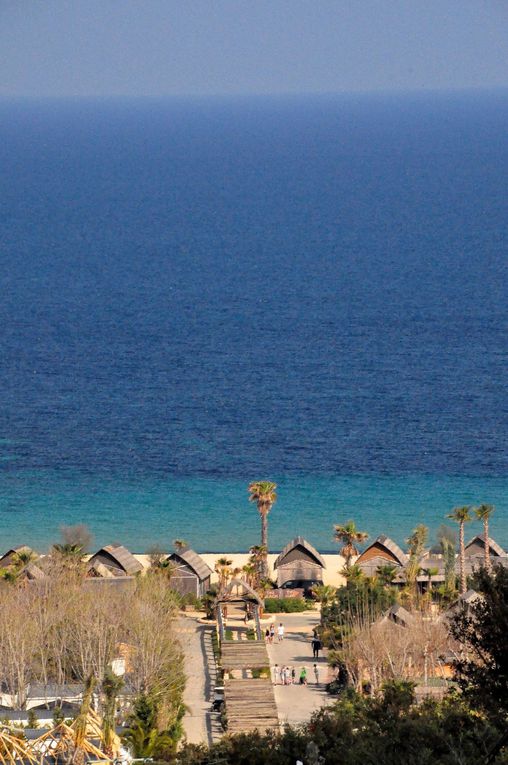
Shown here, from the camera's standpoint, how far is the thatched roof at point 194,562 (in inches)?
1608

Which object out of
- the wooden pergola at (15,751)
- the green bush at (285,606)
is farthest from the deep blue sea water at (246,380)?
the wooden pergola at (15,751)

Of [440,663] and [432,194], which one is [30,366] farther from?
[432,194]

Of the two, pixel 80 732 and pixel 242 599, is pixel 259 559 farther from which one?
pixel 80 732

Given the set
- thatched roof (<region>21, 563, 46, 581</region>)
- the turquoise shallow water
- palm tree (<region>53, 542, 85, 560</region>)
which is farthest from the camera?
the turquoise shallow water

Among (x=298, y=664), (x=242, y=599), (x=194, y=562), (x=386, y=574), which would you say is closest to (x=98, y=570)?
→ (x=194, y=562)

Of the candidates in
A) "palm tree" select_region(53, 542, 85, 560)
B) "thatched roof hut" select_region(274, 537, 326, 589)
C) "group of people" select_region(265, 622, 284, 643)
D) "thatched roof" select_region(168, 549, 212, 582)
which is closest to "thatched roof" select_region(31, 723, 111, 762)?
"group of people" select_region(265, 622, 284, 643)

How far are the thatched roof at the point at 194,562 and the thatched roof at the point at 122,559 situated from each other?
3.41 feet

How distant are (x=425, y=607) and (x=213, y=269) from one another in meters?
85.5

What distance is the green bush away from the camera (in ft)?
131

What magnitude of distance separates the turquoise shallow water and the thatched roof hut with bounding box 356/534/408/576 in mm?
6094

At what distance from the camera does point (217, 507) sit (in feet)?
175

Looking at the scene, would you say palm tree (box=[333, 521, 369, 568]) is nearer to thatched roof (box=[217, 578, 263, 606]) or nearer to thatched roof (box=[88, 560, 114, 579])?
thatched roof (box=[217, 578, 263, 606])

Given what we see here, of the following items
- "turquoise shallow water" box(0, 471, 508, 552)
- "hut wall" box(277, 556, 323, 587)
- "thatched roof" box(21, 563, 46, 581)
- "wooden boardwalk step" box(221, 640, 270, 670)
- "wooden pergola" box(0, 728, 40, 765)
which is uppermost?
"turquoise shallow water" box(0, 471, 508, 552)

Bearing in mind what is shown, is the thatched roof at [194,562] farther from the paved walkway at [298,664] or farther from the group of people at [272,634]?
the group of people at [272,634]
